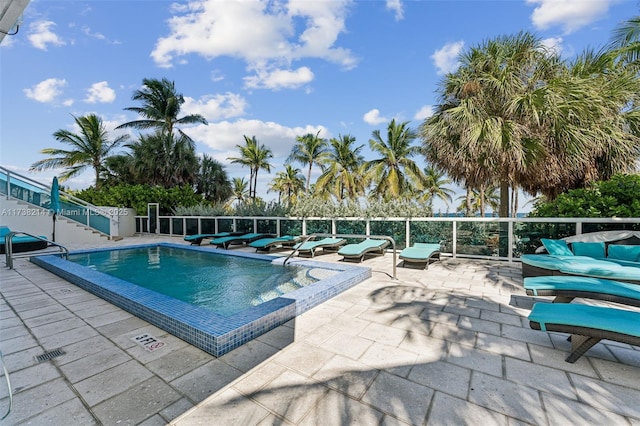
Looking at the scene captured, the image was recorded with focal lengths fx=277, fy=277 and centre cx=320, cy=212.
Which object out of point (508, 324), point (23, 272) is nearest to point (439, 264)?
point (508, 324)

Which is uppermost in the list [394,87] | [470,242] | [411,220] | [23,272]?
[394,87]

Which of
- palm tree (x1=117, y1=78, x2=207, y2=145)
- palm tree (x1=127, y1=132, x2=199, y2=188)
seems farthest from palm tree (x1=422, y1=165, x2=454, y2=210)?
palm tree (x1=117, y1=78, x2=207, y2=145)

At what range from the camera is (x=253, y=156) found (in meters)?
29.1

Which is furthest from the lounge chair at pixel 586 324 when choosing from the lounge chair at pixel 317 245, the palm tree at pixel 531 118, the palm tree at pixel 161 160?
the palm tree at pixel 161 160

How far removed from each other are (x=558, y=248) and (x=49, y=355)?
7.90 m

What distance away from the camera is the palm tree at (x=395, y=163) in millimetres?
21734

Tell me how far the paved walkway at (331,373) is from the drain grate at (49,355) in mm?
35

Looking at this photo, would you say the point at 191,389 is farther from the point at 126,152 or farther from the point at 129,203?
the point at 126,152

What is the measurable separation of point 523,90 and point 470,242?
5.23 metres

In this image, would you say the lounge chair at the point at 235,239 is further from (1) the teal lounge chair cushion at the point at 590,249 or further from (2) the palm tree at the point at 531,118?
(1) the teal lounge chair cushion at the point at 590,249

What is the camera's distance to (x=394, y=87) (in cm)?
1176

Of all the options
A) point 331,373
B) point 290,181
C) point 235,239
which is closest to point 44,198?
point 235,239

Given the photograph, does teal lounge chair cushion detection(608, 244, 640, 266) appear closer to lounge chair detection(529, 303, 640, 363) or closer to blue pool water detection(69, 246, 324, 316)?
lounge chair detection(529, 303, 640, 363)

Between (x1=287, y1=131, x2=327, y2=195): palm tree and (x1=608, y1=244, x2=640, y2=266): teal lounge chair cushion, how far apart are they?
23.8 metres
